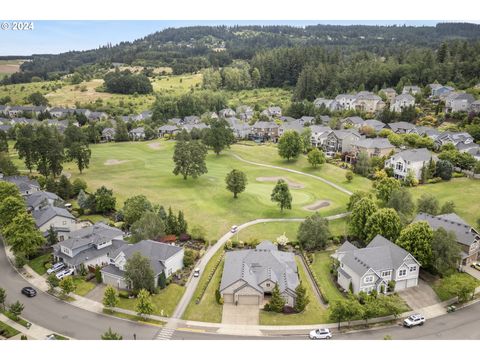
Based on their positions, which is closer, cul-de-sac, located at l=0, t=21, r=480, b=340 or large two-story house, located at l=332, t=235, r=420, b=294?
cul-de-sac, located at l=0, t=21, r=480, b=340

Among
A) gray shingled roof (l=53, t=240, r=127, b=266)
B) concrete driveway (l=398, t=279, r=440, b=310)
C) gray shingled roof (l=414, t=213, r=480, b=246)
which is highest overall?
gray shingled roof (l=414, t=213, r=480, b=246)

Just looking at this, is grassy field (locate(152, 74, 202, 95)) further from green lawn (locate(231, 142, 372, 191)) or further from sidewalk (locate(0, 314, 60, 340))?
sidewalk (locate(0, 314, 60, 340))

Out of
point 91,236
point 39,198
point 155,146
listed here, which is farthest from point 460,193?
point 155,146

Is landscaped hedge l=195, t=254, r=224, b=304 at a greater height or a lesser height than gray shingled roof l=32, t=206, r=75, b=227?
lesser

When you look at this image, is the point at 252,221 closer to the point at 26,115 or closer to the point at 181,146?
the point at 181,146

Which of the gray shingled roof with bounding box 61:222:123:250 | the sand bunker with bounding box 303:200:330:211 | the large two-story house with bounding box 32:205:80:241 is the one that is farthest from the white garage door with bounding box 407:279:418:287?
the large two-story house with bounding box 32:205:80:241

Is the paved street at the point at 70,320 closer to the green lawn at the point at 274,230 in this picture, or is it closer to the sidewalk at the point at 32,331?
the sidewalk at the point at 32,331

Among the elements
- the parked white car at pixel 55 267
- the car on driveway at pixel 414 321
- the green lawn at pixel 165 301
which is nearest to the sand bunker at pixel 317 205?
the green lawn at pixel 165 301
